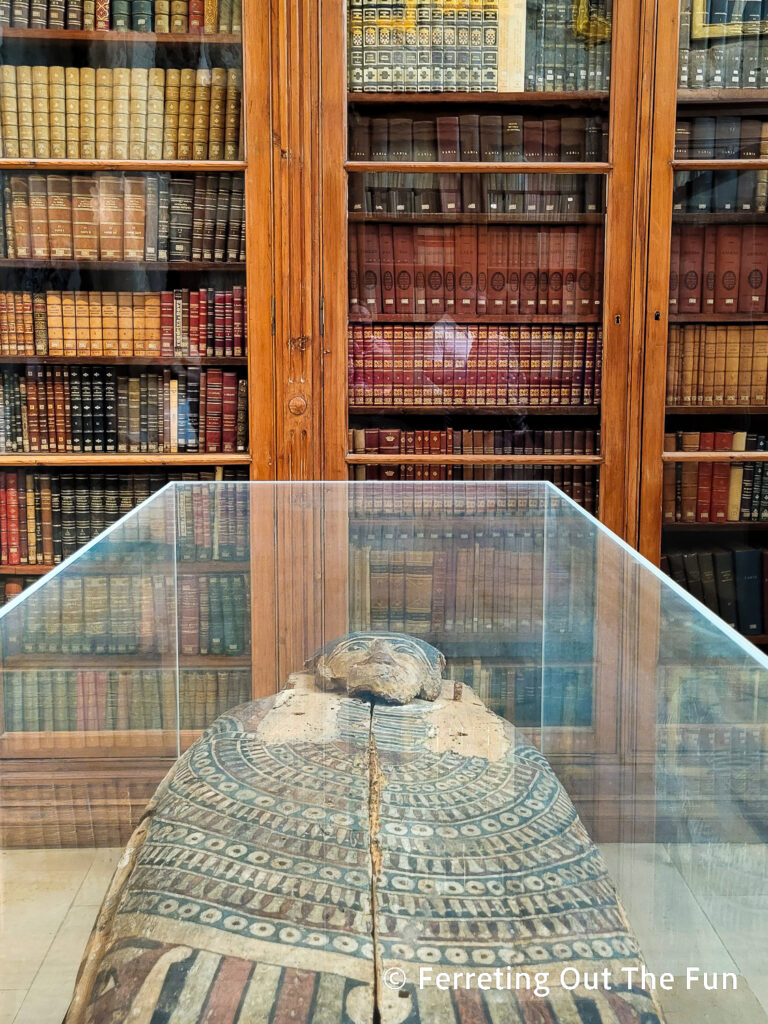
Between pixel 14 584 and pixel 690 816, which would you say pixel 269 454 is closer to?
pixel 14 584

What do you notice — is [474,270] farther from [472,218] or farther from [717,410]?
[717,410]

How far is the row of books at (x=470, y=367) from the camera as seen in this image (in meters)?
2.78

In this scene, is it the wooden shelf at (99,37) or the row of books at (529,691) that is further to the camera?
the wooden shelf at (99,37)

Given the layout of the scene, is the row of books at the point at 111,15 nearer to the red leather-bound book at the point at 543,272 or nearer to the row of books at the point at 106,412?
the row of books at the point at 106,412

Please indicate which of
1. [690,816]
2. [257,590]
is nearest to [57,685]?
[257,590]

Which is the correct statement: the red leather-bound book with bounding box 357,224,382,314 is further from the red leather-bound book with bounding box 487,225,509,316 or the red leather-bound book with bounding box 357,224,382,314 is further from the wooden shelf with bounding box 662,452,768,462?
the wooden shelf with bounding box 662,452,768,462

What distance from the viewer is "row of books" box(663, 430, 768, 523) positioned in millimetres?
2781

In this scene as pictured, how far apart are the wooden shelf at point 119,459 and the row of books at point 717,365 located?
1.24 meters

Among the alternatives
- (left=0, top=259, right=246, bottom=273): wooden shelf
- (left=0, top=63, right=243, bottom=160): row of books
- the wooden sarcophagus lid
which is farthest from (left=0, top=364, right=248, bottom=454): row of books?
the wooden sarcophagus lid

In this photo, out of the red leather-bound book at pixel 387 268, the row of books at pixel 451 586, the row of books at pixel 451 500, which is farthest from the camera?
the red leather-bound book at pixel 387 268

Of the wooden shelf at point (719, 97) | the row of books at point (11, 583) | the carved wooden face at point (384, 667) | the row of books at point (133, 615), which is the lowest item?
the row of books at point (11, 583)

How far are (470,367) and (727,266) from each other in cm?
77

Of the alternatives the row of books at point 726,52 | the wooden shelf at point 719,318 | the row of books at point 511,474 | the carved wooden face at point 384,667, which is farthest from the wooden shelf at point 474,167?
the carved wooden face at point 384,667

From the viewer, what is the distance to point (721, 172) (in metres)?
2.70
